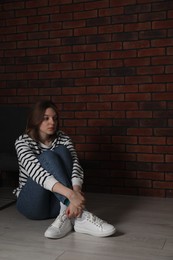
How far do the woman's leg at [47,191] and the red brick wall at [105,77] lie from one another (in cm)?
100

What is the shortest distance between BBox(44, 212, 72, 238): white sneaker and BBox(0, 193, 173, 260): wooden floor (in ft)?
0.11

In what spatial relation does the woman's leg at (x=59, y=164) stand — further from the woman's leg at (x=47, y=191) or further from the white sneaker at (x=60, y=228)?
the white sneaker at (x=60, y=228)

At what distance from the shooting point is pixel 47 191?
2.30m

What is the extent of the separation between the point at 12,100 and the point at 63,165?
1.53 m

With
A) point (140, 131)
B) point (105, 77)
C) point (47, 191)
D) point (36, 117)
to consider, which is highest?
point (105, 77)

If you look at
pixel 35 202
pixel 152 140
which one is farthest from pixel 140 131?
pixel 35 202

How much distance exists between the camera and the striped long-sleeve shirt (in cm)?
220

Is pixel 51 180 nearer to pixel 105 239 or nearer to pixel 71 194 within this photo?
pixel 71 194

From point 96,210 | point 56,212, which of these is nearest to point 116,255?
point 56,212

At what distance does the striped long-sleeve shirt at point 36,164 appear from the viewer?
2.20 meters

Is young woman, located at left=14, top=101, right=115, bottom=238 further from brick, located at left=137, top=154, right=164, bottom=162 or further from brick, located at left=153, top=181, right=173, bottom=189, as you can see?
brick, located at left=153, top=181, right=173, bottom=189

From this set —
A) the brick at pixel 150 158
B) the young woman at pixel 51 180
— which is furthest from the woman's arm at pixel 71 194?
the brick at pixel 150 158

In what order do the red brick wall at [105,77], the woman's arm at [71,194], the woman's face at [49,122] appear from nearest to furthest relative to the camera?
the woman's arm at [71,194] → the woman's face at [49,122] → the red brick wall at [105,77]

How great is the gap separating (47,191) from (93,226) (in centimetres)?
35
